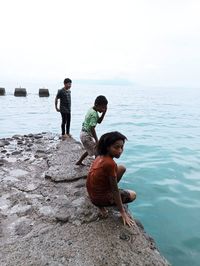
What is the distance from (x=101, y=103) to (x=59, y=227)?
2322 millimetres

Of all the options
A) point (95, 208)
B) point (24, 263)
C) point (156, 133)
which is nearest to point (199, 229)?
point (95, 208)

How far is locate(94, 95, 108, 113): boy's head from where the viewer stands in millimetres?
5375

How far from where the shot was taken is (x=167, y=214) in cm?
652

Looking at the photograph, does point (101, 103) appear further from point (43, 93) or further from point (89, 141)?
point (43, 93)

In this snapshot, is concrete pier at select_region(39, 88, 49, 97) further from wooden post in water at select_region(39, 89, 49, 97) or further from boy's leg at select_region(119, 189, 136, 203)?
boy's leg at select_region(119, 189, 136, 203)

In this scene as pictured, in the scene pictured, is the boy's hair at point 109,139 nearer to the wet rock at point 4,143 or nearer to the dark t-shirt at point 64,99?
the dark t-shirt at point 64,99

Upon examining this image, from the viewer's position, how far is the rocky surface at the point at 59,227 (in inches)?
133

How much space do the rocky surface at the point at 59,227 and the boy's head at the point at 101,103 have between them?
4.55ft

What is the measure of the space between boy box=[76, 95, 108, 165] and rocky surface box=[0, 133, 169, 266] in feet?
1.86

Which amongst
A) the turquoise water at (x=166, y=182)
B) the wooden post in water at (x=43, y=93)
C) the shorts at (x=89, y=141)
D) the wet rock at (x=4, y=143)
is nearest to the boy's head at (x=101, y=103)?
the shorts at (x=89, y=141)

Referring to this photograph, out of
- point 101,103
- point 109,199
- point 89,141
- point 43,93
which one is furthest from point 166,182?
point 43,93

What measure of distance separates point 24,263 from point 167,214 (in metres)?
3.98

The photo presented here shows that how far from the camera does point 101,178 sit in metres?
3.87

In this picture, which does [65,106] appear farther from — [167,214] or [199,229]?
[199,229]
